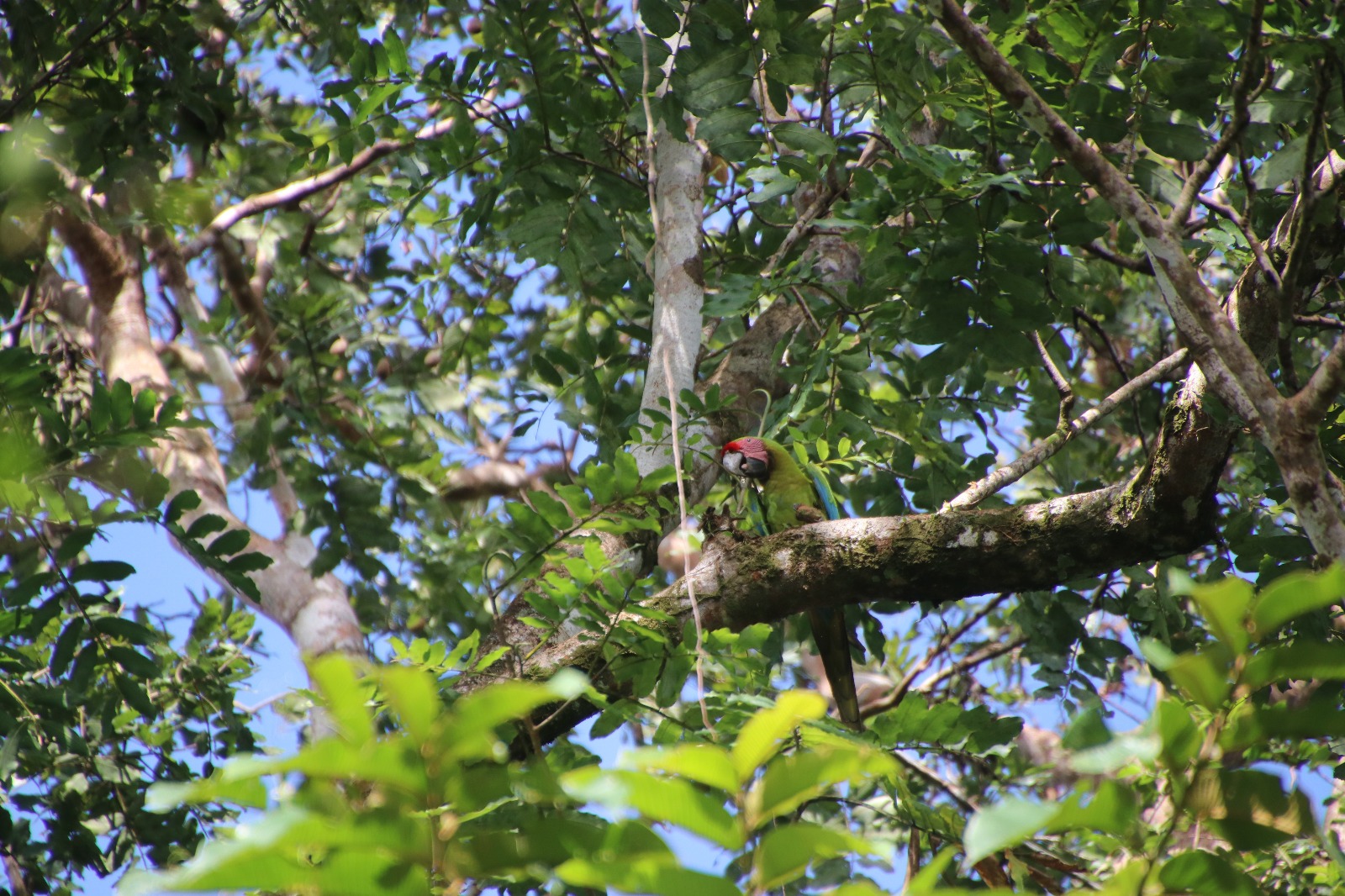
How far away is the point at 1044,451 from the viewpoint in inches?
88.1

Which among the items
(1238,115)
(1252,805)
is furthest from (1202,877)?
(1238,115)

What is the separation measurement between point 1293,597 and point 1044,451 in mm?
1569

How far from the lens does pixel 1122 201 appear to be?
171 cm

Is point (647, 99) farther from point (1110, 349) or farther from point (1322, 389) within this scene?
point (1322, 389)

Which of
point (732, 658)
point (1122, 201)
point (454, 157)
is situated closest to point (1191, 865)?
point (732, 658)

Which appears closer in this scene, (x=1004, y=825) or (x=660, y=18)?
(x=1004, y=825)

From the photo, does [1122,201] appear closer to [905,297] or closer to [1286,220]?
[1286,220]

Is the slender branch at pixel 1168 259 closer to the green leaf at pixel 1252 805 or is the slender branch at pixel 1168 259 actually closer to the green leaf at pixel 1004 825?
the green leaf at pixel 1252 805

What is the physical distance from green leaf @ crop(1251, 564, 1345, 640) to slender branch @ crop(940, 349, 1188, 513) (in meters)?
1.39

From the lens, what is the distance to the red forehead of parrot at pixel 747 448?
2.99 metres

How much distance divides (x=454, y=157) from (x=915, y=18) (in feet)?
4.78

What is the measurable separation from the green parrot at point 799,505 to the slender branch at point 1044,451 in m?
0.64

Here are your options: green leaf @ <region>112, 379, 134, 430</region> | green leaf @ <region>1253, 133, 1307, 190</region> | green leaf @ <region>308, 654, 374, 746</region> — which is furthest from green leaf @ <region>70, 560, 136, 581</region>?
green leaf @ <region>1253, 133, 1307, 190</region>

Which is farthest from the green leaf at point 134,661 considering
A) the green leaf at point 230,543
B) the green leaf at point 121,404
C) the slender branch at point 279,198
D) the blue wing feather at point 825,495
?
the slender branch at point 279,198
